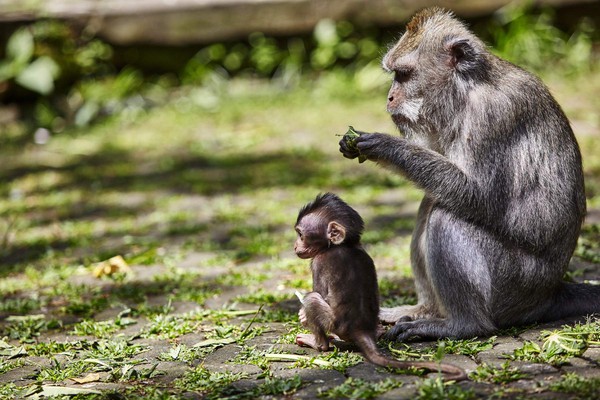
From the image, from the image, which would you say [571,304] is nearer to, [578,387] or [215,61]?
[578,387]

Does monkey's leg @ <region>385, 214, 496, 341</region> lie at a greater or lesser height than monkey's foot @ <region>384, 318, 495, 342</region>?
greater

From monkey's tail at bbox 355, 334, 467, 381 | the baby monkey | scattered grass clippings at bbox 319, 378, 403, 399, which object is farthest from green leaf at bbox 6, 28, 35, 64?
scattered grass clippings at bbox 319, 378, 403, 399

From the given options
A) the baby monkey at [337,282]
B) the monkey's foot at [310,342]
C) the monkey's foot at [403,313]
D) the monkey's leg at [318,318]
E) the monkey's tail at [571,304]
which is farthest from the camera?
the monkey's foot at [403,313]

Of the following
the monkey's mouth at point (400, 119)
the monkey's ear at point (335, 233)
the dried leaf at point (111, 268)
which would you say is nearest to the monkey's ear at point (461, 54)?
the monkey's mouth at point (400, 119)

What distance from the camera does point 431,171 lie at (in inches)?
201

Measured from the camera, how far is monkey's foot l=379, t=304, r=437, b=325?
5.41 m

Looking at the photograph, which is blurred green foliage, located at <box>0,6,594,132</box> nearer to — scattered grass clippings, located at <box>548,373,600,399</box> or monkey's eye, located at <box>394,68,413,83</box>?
monkey's eye, located at <box>394,68,413,83</box>

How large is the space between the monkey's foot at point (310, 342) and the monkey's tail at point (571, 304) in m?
1.33

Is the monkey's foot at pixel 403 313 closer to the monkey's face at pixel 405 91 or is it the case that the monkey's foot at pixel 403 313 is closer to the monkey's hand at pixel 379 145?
the monkey's hand at pixel 379 145

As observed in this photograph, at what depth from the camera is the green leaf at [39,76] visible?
12219 mm

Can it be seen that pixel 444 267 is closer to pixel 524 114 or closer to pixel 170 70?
pixel 524 114

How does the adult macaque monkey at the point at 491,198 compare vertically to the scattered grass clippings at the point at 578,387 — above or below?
above

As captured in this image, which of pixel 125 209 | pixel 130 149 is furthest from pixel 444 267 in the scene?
pixel 130 149

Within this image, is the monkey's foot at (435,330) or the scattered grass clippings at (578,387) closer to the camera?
the scattered grass clippings at (578,387)
